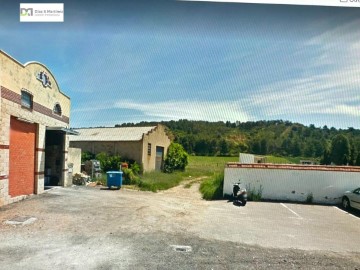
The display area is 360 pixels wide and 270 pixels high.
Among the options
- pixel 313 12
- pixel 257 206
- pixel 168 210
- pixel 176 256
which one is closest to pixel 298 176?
pixel 257 206

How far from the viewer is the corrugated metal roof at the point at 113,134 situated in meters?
17.8

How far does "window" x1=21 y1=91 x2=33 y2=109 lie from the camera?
24.5 feet

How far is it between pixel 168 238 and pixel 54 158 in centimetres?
797

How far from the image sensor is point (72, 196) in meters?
8.30

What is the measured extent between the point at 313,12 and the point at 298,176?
27.0 feet

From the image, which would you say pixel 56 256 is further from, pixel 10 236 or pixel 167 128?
pixel 167 128

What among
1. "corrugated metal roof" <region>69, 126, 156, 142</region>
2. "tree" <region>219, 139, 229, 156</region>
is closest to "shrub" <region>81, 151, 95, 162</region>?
"corrugated metal roof" <region>69, 126, 156, 142</region>

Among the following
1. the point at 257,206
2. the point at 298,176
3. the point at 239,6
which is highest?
the point at 239,6

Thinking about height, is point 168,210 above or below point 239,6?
below

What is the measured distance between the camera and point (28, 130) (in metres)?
7.73

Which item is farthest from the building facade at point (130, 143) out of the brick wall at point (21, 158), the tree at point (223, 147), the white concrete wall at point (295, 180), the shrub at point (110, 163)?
the white concrete wall at point (295, 180)

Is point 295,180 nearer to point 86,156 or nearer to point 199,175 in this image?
point 199,175

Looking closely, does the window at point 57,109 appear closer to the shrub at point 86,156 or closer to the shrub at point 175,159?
the shrub at point 86,156

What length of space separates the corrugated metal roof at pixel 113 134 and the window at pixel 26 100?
31.1ft
